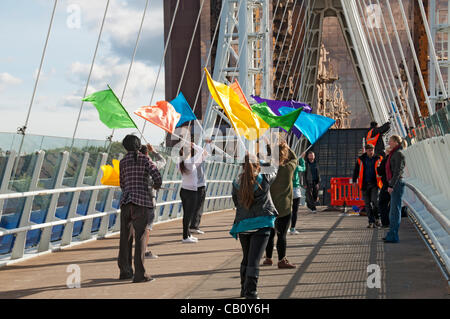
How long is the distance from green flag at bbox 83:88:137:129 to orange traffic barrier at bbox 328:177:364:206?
40.8 feet

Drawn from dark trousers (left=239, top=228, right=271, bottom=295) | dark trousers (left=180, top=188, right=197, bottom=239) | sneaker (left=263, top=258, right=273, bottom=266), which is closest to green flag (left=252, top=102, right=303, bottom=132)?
dark trousers (left=180, top=188, right=197, bottom=239)

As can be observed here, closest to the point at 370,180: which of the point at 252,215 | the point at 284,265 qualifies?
the point at 284,265

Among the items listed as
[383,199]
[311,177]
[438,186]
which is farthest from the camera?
[311,177]

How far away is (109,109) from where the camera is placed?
966 centimetres

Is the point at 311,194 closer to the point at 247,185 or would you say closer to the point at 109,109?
the point at 109,109

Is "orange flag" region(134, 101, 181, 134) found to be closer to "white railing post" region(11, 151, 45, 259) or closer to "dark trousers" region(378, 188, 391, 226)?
"white railing post" region(11, 151, 45, 259)

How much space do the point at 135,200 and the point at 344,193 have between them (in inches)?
568

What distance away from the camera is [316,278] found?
8.34 m

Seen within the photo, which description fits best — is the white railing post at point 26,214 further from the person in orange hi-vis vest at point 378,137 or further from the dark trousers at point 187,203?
the person in orange hi-vis vest at point 378,137

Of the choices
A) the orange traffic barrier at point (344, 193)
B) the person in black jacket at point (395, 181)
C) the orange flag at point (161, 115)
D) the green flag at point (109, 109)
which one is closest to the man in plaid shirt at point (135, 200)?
the green flag at point (109, 109)

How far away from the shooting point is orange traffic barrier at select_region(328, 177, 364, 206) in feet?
71.5

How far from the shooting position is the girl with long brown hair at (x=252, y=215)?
275 inches
